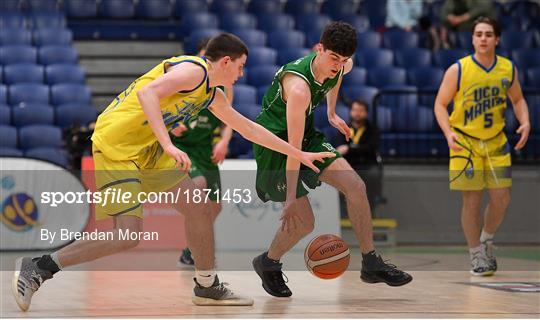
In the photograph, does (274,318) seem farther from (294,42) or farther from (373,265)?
(294,42)

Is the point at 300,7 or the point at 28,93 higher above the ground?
the point at 300,7

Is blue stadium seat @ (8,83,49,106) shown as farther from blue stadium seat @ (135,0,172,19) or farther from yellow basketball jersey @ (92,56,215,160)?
yellow basketball jersey @ (92,56,215,160)

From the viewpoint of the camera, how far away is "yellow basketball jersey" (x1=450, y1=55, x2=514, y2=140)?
8.26m

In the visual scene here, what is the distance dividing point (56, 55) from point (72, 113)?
1451 mm

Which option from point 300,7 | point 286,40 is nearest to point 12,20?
point 286,40

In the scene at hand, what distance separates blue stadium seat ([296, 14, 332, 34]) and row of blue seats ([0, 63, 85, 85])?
3329 millimetres

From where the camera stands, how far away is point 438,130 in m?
13.2

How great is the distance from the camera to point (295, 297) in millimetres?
6703

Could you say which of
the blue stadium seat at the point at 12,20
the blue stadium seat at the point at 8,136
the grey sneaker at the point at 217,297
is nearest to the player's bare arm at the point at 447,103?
the grey sneaker at the point at 217,297

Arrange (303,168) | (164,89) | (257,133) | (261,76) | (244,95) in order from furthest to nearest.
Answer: (261,76)
(244,95)
(303,168)
(257,133)
(164,89)

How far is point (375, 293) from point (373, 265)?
1.88 ft

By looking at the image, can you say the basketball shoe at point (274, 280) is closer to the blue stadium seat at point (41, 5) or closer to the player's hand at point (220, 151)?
the player's hand at point (220, 151)

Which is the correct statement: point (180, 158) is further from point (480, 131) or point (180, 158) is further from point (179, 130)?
point (480, 131)

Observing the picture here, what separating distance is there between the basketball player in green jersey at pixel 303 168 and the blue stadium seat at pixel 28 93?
7011 millimetres
